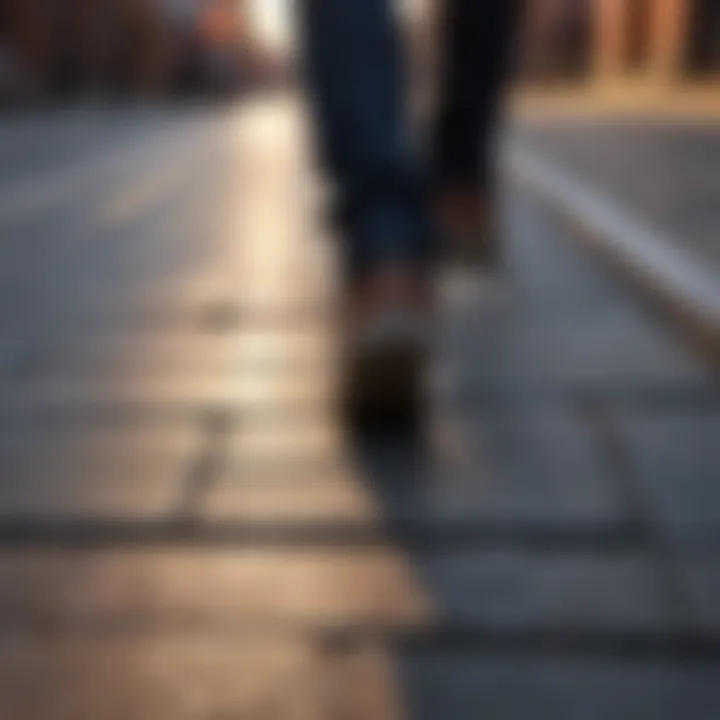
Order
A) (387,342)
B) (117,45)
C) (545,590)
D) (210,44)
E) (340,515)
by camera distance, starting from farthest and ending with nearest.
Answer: (210,44), (117,45), (387,342), (340,515), (545,590)

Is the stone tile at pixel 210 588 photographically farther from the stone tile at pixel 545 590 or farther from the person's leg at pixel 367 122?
the person's leg at pixel 367 122

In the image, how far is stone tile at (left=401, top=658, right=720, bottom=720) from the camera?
0.60m

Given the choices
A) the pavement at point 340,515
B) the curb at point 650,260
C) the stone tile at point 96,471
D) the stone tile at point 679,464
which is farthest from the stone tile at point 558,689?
the curb at point 650,260

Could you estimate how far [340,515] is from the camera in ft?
2.74

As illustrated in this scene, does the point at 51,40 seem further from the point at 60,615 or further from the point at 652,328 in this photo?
the point at 60,615

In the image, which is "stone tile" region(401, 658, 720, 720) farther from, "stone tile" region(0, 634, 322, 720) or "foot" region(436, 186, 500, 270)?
"foot" region(436, 186, 500, 270)

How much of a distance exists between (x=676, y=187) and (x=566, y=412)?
3.89ft

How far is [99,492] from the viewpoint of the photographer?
2.90 ft

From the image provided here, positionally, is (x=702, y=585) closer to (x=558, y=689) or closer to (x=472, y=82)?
(x=558, y=689)

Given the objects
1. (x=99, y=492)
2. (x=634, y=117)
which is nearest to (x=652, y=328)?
(x=99, y=492)

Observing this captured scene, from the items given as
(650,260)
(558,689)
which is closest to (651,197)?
(650,260)

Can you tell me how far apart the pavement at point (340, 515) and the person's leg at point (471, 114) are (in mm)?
89

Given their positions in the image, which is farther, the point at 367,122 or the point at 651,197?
the point at 651,197

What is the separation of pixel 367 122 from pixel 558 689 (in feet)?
1.50
